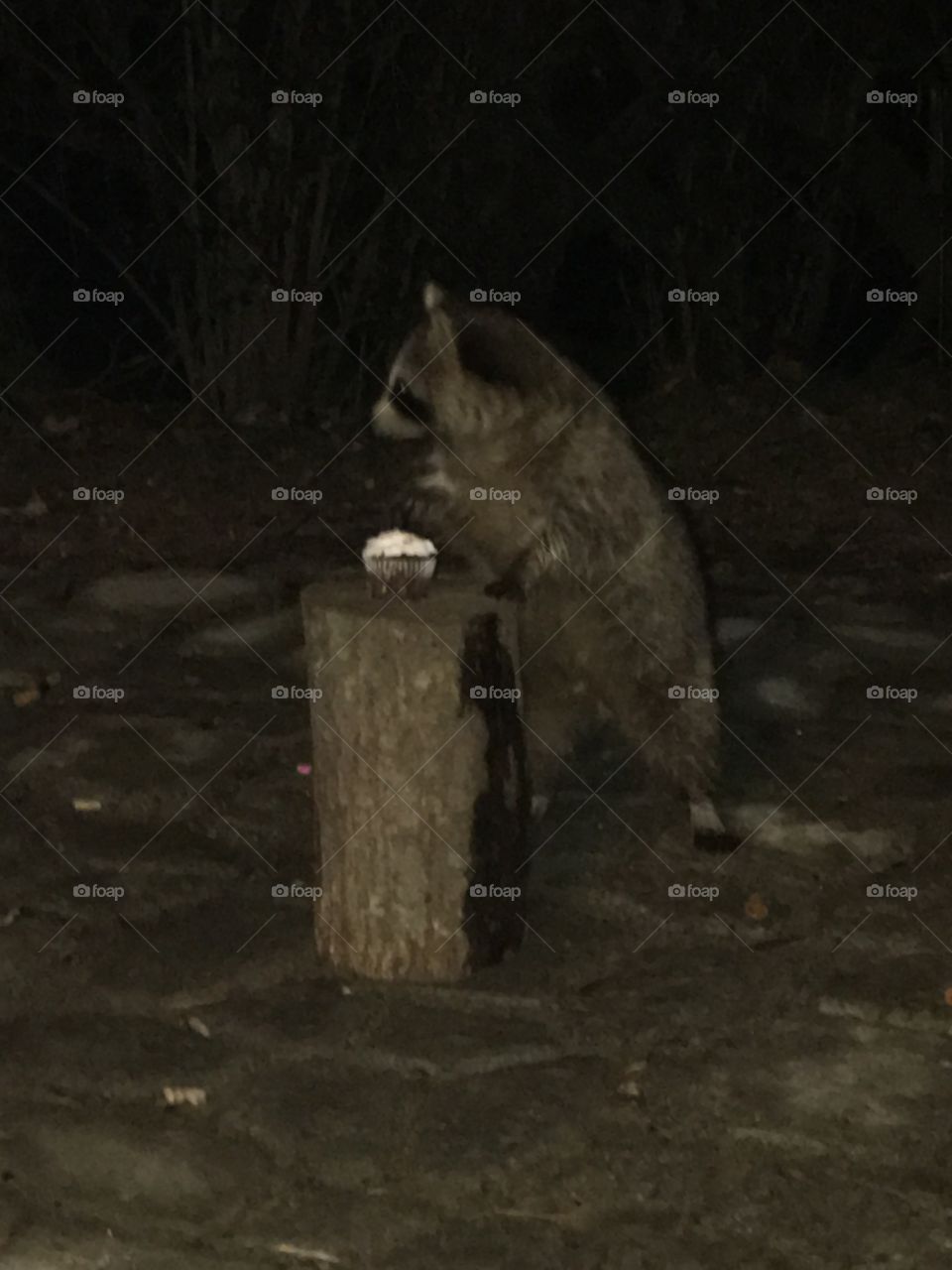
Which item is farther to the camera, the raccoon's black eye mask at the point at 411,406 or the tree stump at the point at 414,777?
the raccoon's black eye mask at the point at 411,406

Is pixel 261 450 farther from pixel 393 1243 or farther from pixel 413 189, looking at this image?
pixel 393 1243

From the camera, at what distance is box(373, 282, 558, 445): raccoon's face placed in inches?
155

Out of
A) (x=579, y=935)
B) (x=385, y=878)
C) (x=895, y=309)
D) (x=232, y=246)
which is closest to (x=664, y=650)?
(x=579, y=935)

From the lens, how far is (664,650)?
4.10 metres

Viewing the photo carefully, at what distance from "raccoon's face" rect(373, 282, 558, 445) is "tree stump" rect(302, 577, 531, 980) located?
786 mm

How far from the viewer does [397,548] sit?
10.4 feet

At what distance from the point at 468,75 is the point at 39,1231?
21.8 feet

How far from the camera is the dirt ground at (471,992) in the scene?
2.54m

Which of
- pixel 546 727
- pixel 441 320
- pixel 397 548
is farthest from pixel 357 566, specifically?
pixel 397 548

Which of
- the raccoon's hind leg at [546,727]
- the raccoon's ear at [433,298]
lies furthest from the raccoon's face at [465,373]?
the raccoon's hind leg at [546,727]

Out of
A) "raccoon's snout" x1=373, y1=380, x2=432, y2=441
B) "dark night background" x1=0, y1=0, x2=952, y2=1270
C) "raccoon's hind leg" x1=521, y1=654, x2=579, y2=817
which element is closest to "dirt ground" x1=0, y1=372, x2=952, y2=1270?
"dark night background" x1=0, y1=0, x2=952, y2=1270

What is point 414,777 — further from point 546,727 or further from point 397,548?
point 546,727

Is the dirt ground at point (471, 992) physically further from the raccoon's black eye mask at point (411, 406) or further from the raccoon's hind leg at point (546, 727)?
the raccoon's black eye mask at point (411, 406)

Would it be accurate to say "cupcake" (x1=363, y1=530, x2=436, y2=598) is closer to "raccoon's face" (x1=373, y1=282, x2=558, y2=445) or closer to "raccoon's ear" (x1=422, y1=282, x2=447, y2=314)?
"raccoon's face" (x1=373, y1=282, x2=558, y2=445)
